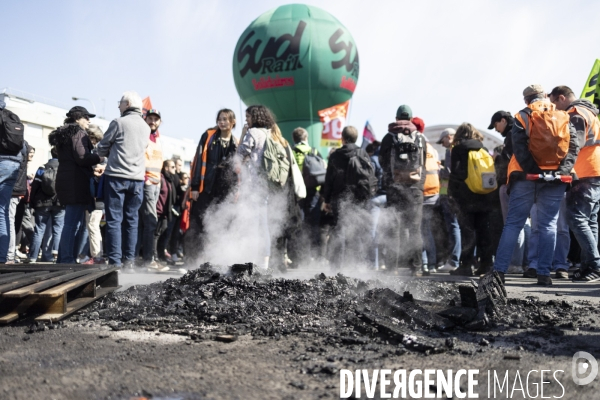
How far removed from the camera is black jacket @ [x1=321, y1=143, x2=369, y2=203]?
24.7 feet

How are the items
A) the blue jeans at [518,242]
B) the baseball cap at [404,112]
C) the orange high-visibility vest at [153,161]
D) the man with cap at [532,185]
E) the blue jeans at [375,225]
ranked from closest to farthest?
the man with cap at [532,185] → the baseball cap at [404,112] → the blue jeans at [518,242] → the orange high-visibility vest at [153,161] → the blue jeans at [375,225]

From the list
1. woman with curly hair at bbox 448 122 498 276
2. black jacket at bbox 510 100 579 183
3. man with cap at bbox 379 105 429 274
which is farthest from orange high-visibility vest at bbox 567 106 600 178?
man with cap at bbox 379 105 429 274

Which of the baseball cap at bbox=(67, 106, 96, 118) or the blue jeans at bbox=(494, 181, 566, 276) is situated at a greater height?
the baseball cap at bbox=(67, 106, 96, 118)

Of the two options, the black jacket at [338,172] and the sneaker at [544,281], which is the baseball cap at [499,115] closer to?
the black jacket at [338,172]

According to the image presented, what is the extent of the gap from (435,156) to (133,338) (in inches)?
230

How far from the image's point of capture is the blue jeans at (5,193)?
6.54m

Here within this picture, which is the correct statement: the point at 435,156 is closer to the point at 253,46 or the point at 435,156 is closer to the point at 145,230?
the point at 145,230

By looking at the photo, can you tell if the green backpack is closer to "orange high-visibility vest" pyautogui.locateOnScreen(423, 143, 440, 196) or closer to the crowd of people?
the crowd of people

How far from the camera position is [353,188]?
7.47 meters

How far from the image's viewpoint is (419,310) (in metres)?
3.54

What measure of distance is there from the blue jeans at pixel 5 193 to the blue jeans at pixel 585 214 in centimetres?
653

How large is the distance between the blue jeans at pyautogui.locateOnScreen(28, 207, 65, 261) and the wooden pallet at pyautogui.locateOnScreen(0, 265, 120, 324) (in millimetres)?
4444

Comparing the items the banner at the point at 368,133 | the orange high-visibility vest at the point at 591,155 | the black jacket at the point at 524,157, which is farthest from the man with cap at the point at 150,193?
the banner at the point at 368,133

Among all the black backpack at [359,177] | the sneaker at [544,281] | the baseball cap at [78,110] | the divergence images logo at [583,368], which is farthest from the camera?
the black backpack at [359,177]
